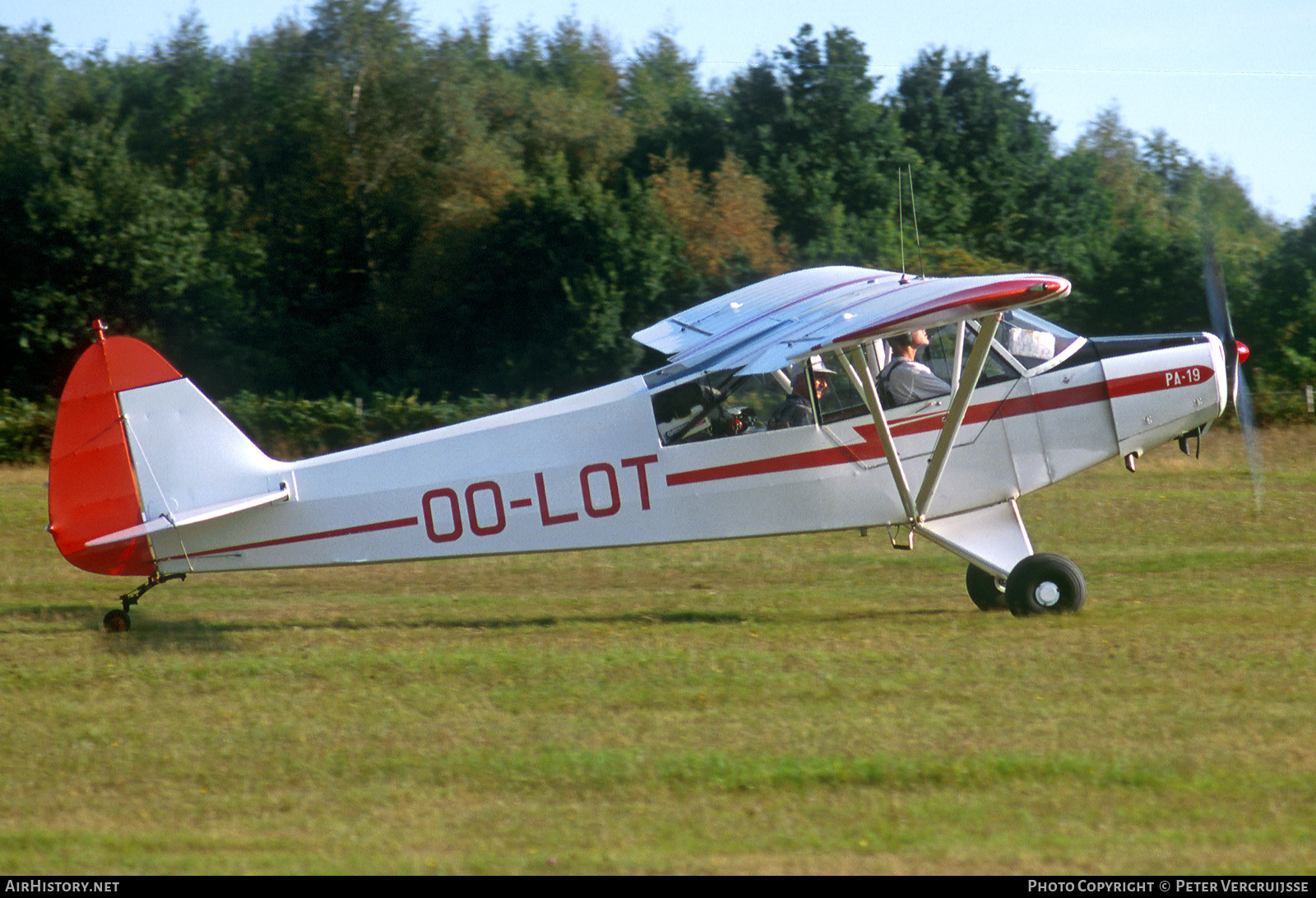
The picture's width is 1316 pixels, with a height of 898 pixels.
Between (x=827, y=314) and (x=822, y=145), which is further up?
(x=822, y=145)

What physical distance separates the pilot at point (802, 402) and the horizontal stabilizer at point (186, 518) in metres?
3.56

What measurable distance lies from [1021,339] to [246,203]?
3462 centimetres

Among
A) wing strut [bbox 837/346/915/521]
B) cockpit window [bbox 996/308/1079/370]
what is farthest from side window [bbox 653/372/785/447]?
cockpit window [bbox 996/308/1079/370]

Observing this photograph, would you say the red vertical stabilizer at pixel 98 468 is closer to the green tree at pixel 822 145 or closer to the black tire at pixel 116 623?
the black tire at pixel 116 623

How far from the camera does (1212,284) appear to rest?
31.5 feet

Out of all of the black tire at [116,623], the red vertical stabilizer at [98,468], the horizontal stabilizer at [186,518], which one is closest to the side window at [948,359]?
the horizontal stabilizer at [186,518]

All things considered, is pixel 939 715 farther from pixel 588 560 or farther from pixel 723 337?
pixel 588 560

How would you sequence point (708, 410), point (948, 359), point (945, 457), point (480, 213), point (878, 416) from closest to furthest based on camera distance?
point (878, 416) → point (945, 457) → point (708, 410) → point (948, 359) → point (480, 213)

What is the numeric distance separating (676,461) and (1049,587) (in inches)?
109

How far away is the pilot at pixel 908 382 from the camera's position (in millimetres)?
8773

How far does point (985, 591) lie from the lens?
909cm

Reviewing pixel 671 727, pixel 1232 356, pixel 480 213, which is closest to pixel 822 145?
pixel 480 213

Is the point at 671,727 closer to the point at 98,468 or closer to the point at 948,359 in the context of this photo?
the point at 948,359
